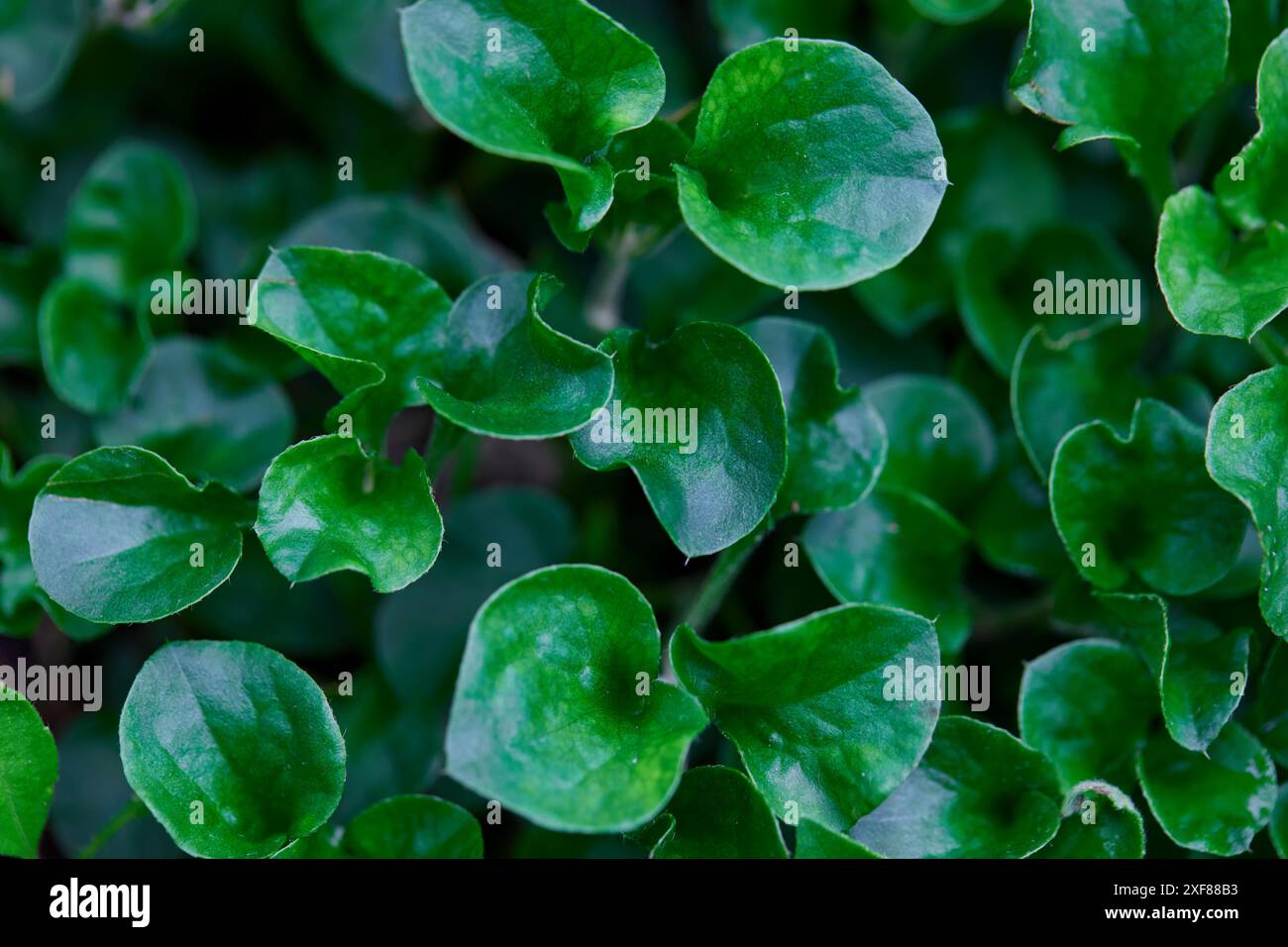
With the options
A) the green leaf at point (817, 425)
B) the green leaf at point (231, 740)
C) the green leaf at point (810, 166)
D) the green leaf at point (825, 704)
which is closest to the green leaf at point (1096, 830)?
the green leaf at point (825, 704)

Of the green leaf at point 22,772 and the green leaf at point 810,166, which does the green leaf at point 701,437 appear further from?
the green leaf at point 22,772

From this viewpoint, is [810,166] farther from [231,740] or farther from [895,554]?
[231,740]

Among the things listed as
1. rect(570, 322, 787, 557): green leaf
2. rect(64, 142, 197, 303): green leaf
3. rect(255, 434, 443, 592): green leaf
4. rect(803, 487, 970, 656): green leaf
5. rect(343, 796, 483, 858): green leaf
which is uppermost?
rect(64, 142, 197, 303): green leaf

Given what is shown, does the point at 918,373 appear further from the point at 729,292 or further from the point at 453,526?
the point at 453,526

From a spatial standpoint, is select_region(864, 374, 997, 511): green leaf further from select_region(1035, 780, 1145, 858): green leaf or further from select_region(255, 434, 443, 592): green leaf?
select_region(255, 434, 443, 592): green leaf

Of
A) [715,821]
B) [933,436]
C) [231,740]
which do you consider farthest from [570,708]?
[933,436]

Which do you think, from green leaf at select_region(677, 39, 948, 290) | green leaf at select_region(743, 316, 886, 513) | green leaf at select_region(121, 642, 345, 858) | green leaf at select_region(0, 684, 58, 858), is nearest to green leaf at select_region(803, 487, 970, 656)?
green leaf at select_region(743, 316, 886, 513)
